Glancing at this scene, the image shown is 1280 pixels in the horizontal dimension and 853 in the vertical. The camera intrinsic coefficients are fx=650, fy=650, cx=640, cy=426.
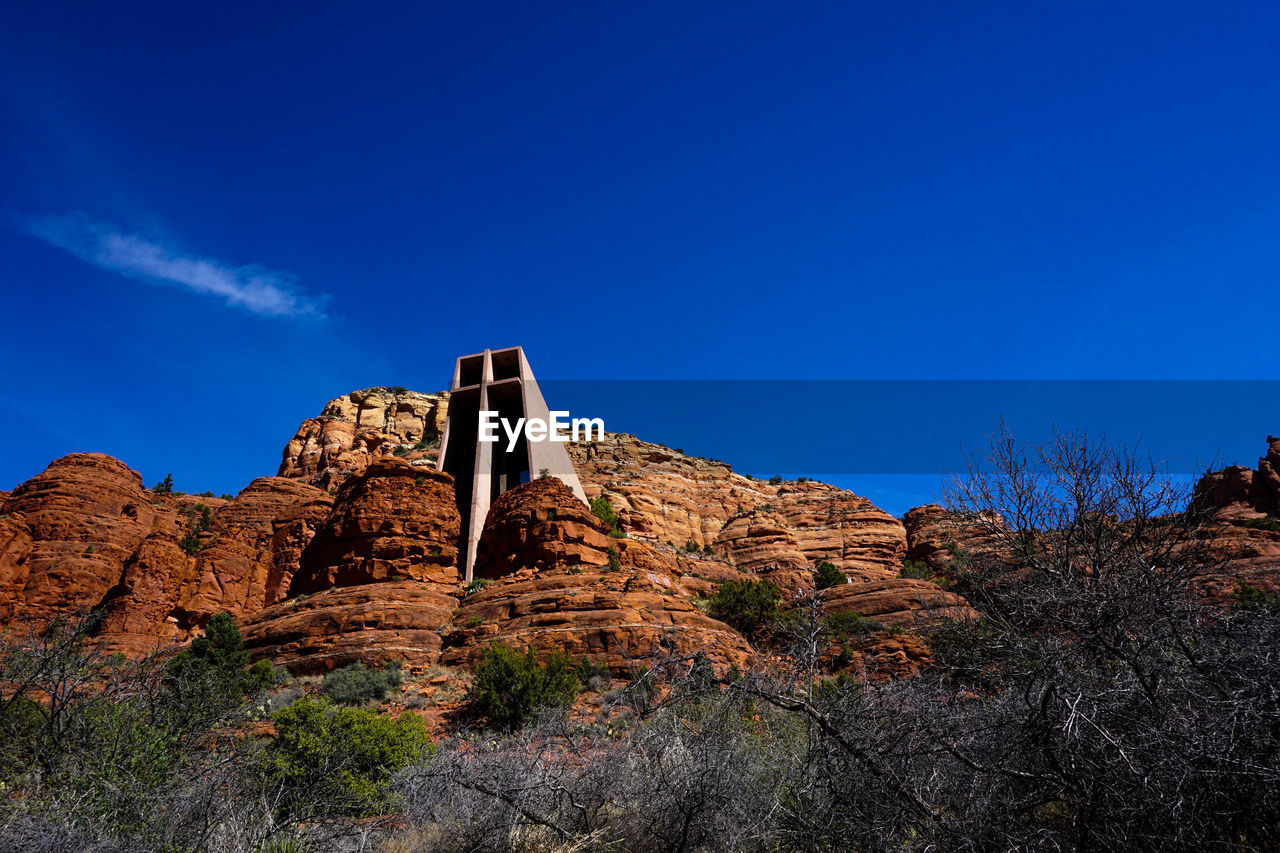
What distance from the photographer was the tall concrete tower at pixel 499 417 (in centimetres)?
3578

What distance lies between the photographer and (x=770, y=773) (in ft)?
21.5

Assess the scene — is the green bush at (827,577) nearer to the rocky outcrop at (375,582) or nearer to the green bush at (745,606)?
the green bush at (745,606)

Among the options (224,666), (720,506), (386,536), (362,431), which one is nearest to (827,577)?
(720,506)

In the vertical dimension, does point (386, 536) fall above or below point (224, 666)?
above

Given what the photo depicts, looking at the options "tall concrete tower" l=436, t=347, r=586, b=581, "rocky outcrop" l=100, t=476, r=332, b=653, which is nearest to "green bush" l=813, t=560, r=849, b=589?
"tall concrete tower" l=436, t=347, r=586, b=581

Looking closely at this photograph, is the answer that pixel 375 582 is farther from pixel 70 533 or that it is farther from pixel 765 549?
pixel 765 549

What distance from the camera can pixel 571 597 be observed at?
20.7m

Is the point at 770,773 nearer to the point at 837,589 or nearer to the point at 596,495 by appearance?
the point at 837,589

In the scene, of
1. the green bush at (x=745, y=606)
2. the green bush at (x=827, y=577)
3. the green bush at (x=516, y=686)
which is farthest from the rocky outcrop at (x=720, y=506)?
the green bush at (x=516, y=686)

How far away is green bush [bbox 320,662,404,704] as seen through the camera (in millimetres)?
→ 16312

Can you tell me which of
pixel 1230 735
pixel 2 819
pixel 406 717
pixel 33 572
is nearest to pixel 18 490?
pixel 33 572

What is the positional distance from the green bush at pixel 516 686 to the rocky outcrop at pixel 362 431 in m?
38.3

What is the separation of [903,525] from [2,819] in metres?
48.5

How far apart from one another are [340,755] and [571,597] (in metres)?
10.7
